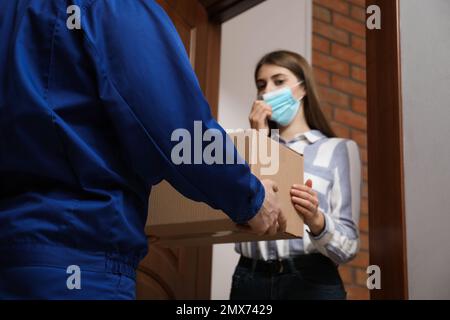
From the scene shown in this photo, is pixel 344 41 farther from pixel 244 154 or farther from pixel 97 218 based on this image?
pixel 97 218

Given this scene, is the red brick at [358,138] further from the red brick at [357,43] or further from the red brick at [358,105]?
the red brick at [357,43]

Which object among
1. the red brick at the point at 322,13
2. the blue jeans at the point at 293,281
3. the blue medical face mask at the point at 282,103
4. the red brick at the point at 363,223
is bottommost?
the blue jeans at the point at 293,281

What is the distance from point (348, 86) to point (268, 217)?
6.94ft

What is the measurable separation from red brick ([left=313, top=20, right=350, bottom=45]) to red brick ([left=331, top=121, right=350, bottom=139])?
0.45m

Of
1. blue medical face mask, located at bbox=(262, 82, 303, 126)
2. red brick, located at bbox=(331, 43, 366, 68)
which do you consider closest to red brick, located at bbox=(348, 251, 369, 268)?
red brick, located at bbox=(331, 43, 366, 68)

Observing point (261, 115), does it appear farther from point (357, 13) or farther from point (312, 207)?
point (357, 13)

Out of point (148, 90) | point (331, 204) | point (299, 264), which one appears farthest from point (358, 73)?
point (148, 90)

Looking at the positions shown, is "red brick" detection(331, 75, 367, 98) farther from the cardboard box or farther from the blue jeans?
the cardboard box

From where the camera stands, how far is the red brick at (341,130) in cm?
308

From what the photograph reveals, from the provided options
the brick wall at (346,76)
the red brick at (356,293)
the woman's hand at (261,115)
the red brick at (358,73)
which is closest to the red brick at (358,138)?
the brick wall at (346,76)

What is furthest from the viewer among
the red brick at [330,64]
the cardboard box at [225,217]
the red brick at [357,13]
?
the red brick at [357,13]

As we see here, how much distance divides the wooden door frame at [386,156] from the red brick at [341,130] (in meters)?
1.41

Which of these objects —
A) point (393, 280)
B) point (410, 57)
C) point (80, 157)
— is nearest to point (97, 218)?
point (80, 157)
